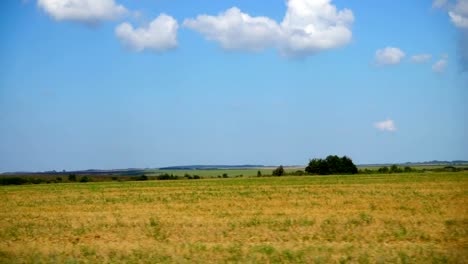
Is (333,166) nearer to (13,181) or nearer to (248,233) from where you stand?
(13,181)

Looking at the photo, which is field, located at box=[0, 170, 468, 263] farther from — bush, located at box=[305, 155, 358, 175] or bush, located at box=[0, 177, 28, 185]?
bush, located at box=[305, 155, 358, 175]

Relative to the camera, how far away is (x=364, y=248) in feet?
44.5

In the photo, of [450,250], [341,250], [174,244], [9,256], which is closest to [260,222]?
[174,244]

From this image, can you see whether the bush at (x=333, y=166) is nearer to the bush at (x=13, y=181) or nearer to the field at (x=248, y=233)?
the bush at (x=13, y=181)

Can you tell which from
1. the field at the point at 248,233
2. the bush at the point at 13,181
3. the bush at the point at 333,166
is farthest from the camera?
the bush at the point at 333,166

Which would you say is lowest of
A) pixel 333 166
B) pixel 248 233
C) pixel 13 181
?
pixel 248 233

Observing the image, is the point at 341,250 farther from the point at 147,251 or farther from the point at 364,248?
the point at 147,251

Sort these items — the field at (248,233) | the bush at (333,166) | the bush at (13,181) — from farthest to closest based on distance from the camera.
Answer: the bush at (333,166)
the bush at (13,181)
the field at (248,233)

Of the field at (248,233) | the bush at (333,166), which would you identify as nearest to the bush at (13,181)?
the bush at (333,166)

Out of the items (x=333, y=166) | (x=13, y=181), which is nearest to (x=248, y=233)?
(x=13, y=181)

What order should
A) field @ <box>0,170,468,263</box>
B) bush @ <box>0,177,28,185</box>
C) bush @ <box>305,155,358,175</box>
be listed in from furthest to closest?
bush @ <box>305,155,358,175</box> → bush @ <box>0,177,28,185</box> → field @ <box>0,170,468,263</box>

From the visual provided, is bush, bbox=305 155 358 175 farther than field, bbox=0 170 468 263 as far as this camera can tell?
Yes

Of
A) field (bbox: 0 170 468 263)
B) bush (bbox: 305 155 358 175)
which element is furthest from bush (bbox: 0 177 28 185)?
field (bbox: 0 170 468 263)

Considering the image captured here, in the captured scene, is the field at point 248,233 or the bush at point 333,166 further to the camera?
the bush at point 333,166
